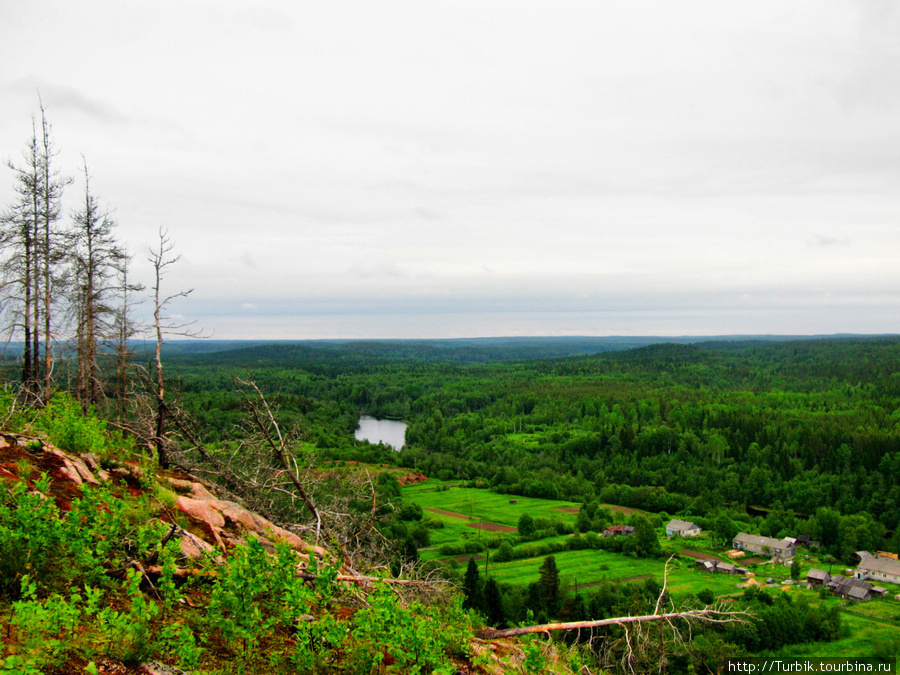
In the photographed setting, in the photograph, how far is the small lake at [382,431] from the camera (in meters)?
86.8

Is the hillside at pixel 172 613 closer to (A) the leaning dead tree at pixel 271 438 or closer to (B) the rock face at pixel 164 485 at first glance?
(B) the rock face at pixel 164 485

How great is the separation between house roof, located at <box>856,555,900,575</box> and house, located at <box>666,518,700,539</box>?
43.5ft

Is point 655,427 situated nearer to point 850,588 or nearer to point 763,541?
point 763,541

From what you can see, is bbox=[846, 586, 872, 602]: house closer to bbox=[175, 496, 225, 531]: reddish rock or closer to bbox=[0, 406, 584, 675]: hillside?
bbox=[0, 406, 584, 675]: hillside

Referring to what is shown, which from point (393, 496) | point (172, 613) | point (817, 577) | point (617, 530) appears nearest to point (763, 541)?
point (817, 577)

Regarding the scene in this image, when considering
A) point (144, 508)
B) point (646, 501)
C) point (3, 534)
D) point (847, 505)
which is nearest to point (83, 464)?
point (144, 508)

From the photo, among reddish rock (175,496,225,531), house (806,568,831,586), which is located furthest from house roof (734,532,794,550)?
reddish rock (175,496,225,531)

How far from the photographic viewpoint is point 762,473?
69.1 meters

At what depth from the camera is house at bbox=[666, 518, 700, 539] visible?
5116 cm

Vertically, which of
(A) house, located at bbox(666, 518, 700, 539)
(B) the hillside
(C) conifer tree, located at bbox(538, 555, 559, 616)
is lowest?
(A) house, located at bbox(666, 518, 700, 539)

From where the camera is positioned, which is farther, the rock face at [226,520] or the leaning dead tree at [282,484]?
the leaning dead tree at [282,484]

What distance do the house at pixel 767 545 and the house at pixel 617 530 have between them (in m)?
10.1

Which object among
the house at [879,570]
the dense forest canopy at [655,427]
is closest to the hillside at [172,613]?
the dense forest canopy at [655,427]

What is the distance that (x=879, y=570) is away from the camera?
4134 cm
